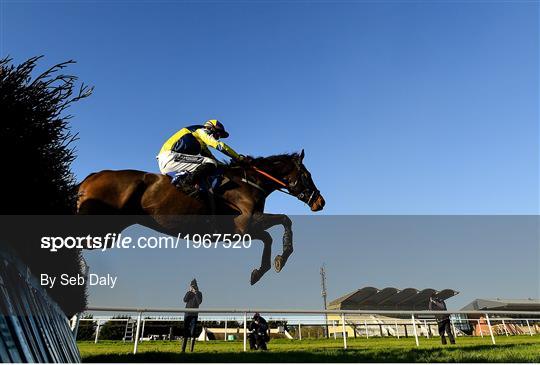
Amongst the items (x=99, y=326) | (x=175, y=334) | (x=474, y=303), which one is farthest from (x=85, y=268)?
(x=474, y=303)

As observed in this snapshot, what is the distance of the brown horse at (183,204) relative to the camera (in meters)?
5.89

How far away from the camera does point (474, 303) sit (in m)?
43.0

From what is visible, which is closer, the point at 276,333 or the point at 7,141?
the point at 7,141

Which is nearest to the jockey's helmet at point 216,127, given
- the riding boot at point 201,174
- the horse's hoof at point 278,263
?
the riding boot at point 201,174

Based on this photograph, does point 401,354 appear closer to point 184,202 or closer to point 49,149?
point 184,202

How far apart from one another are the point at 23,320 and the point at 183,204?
10.6 ft

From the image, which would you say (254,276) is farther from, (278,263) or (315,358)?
(315,358)

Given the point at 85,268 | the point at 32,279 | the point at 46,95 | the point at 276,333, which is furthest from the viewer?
the point at 276,333

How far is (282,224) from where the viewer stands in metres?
6.28

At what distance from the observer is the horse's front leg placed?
5.84 m

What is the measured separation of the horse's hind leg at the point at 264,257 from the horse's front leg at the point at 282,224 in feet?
0.39

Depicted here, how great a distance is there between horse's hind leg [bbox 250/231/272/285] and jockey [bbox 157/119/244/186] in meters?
1.04

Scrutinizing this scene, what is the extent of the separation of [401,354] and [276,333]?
8419 mm

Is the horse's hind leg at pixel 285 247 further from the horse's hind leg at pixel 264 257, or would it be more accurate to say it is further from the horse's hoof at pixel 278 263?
the horse's hind leg at pixel 264 257
